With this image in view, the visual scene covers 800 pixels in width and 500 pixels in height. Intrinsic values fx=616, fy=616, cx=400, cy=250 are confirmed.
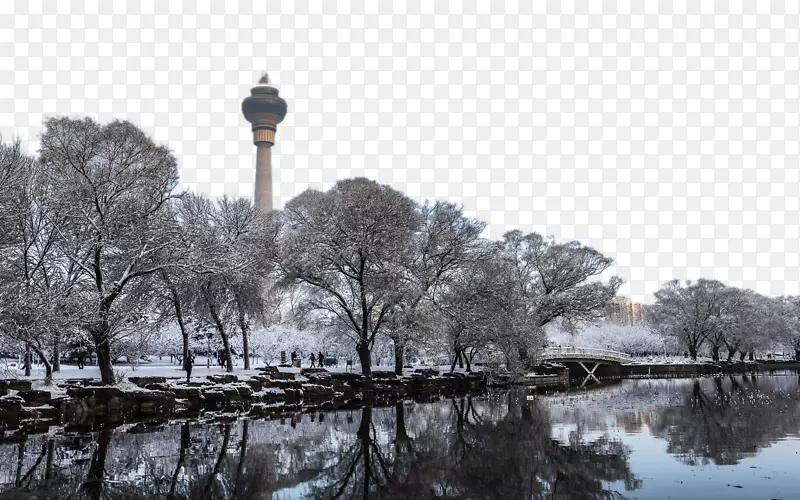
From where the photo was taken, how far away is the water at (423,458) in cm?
1209

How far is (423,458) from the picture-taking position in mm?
15711

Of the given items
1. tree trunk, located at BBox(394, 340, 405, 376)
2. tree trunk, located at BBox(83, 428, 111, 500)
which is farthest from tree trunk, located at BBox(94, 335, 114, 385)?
tree trunk, located at BBox(394, 340, 405, 376)

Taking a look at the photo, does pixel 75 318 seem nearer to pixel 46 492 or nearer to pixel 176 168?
pixel 176 168

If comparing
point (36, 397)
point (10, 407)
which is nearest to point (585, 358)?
point (36, 397)

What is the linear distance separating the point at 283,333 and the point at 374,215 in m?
34.6

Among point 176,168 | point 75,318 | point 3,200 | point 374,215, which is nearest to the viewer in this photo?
point 3,200

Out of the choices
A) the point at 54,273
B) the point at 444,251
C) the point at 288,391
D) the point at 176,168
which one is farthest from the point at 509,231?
the point at 54,273

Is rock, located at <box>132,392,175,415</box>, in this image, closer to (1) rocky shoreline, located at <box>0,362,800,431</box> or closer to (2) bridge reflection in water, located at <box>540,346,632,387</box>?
(1) rocky shoreline, located at <box>0,362,800,431</box>

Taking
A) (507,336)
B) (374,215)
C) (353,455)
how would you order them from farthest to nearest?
1. (507,336)
2. (374,215)
3. (353,455)

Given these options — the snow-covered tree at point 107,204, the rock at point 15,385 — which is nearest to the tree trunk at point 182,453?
the rock at point 15,385

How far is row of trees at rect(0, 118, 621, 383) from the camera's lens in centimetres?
2861

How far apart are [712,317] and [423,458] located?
271 feet

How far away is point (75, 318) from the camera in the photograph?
86.0 ft

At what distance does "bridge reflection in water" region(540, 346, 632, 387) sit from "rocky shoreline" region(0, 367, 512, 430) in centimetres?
2245
